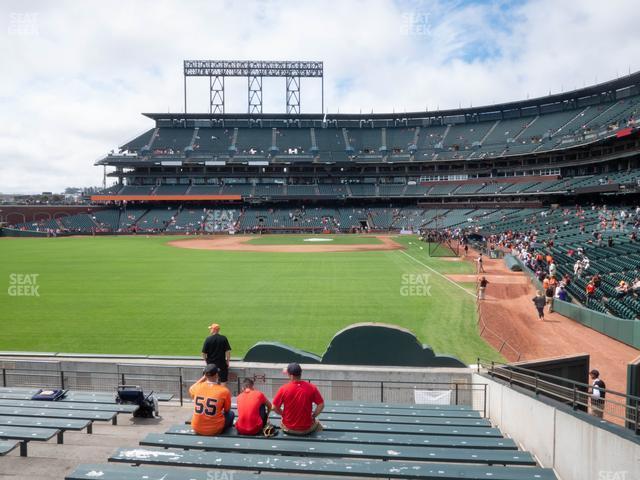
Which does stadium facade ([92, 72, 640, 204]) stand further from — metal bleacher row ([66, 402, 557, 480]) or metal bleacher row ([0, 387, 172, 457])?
metal bleacher row ([0, 387, 172, 457])

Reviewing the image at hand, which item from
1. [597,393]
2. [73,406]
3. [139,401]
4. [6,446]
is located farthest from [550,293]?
[6,446]

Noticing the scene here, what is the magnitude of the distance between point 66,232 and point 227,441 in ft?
267

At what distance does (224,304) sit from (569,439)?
18.2 meters

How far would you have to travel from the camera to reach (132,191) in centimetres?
8769

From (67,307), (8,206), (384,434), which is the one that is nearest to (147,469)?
(384,434)

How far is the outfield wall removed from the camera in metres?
5.42

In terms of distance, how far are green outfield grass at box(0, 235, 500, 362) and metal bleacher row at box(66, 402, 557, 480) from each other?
851 cm

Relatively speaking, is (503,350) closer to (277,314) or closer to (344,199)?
(277,314)

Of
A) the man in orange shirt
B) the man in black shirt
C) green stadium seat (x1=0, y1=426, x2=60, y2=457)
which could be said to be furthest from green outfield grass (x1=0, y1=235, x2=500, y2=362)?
the man in orange shirt

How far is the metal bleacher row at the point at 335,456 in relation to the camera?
202 inches

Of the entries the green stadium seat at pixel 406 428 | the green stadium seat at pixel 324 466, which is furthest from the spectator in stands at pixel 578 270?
the green stadium seat at pixel 324 466

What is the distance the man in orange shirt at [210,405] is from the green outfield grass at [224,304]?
29.0 feet

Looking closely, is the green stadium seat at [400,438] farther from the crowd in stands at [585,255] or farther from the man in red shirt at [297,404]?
the crowd in stands at [585,255]

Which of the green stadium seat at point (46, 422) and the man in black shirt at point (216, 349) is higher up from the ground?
the man in black shirt at point (216, 349)
